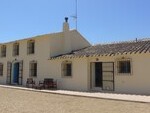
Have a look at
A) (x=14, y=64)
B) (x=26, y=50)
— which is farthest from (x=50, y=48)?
(x=14, y=64)

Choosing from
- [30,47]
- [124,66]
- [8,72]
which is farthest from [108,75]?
[8,72]

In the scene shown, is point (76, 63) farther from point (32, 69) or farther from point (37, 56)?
point (32, 69)

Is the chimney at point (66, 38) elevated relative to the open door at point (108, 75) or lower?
elevated

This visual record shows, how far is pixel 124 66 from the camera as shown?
18594 millimetres

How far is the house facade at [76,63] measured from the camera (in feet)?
58.0

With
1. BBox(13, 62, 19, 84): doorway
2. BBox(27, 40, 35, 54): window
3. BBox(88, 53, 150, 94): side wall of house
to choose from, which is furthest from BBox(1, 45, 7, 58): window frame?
BBox(88, 53, 150, 94): side wall of house

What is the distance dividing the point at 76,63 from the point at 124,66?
14.4 ft

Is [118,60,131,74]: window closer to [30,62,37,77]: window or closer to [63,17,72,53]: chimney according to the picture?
[63,17,72,53]: chimney

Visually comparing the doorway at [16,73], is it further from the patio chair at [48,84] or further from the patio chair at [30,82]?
the patio chair at [48,84]

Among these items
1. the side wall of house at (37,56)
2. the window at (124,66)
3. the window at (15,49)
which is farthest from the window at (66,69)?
the window at (15,49)

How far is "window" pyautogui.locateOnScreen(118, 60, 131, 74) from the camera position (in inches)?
720

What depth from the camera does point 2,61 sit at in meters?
30.9

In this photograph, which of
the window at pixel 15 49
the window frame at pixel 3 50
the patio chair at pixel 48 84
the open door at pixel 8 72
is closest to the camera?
the patio chair at pixel 48 84

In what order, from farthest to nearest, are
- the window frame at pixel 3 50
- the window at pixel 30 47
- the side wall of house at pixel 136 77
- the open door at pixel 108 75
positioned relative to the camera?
the window frame at pixel 3 50, the window at pixel 30 47, the open door at pixel 108 75, the side wall of house at pixel 136 77
